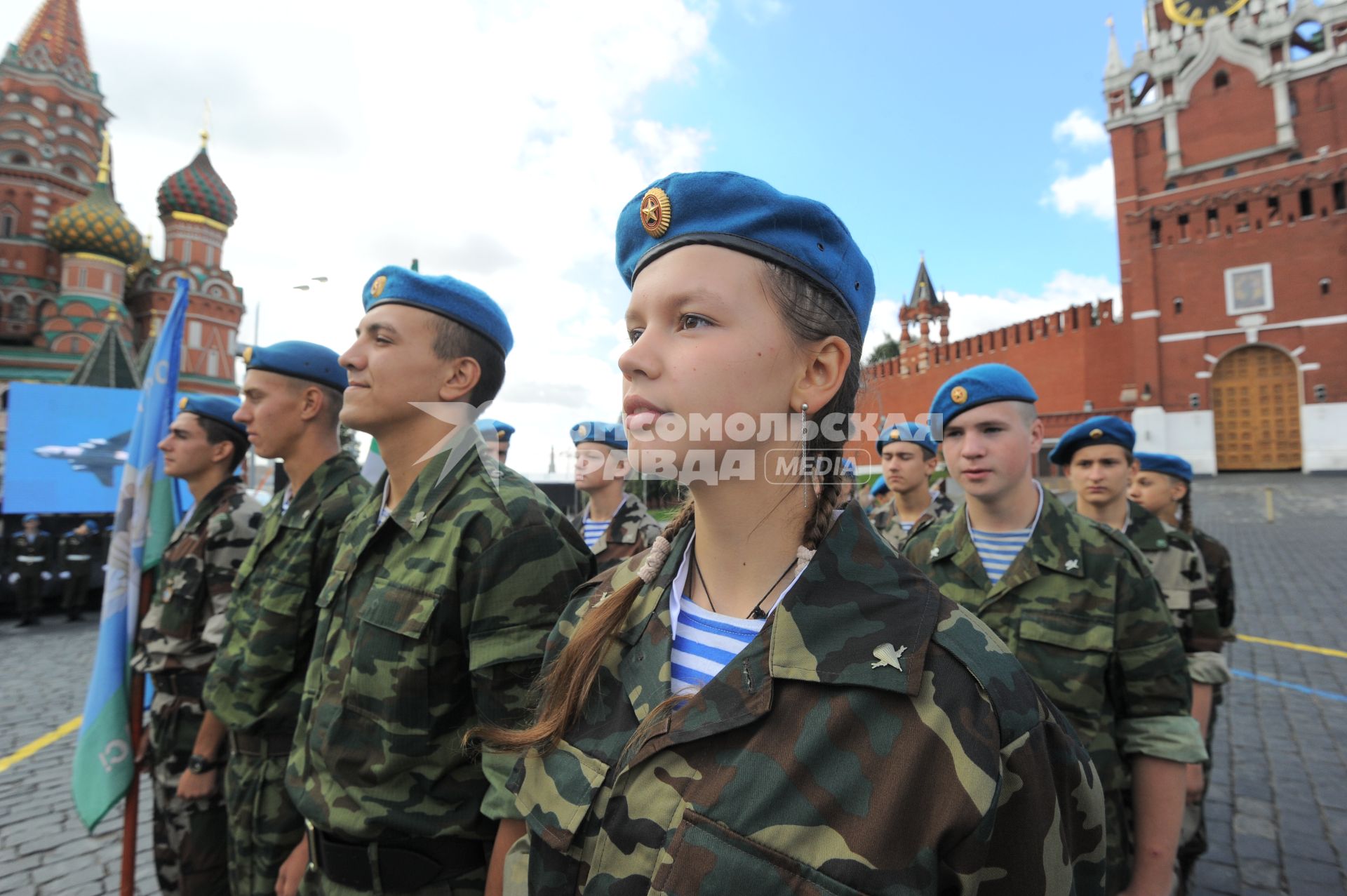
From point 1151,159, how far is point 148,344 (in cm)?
4291

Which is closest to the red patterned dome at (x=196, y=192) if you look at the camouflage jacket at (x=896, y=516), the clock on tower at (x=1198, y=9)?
the camouflage jacket at (x=896, y=516)

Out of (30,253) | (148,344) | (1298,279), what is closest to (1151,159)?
(1298,279)

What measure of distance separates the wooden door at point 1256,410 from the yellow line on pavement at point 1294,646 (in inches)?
995

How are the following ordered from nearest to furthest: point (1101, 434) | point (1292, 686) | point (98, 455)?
point (1101, 434)
point (1292, 686)
point (98, 455)

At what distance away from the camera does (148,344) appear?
2359 cm

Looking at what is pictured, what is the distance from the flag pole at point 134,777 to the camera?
2.96 m

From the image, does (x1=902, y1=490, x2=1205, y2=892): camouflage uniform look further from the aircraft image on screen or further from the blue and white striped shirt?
the aircraft image on screen

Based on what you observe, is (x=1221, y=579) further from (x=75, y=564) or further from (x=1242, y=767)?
(x=75, y=564)

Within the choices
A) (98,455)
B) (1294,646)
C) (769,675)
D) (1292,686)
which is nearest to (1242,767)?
(1292,686)

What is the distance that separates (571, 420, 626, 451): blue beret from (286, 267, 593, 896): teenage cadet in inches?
146

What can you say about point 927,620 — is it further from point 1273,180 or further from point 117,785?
point 1273,180

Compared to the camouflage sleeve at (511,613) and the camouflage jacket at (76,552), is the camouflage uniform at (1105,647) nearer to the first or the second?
the camouflage sleeve at (511,613)

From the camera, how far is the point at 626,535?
5.27 meters

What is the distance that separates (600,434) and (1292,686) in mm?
6805
